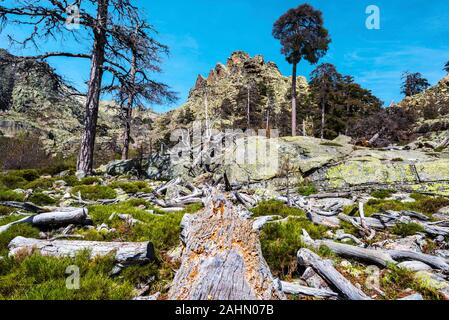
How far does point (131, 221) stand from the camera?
16.6 ft

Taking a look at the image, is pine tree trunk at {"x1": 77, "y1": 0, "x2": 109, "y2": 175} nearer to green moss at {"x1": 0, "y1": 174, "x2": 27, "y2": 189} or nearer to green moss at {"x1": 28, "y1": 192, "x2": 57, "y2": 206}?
green moss at {"x1": 0, "y1": 174, "x2": 27, "y2": 189}

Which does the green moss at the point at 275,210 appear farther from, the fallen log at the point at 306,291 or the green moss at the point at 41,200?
the green moss at the point at 41,200

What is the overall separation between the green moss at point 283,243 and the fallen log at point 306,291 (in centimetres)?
43

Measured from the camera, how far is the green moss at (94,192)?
27.9 feet

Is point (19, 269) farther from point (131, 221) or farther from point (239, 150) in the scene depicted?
point (239, 150)

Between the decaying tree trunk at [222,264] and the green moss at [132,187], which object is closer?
the decaying tree trunk at [222,264]

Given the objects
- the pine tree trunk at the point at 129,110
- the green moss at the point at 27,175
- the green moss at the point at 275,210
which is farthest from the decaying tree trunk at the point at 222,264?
the green moss at the point at 27,175

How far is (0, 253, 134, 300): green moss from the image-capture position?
8.48 feet

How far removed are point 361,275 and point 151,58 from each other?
14.0 meters

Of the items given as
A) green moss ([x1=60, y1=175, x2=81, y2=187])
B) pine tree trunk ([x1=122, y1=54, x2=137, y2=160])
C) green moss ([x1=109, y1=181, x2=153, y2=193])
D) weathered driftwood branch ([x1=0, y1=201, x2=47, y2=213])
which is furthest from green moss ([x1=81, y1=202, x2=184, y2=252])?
pine tree trunk ([x1=122, y1=54, x2=137, y2=160])

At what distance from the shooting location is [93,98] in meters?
12.9

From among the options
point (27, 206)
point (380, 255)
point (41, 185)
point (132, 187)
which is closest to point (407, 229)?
point (380, 255)

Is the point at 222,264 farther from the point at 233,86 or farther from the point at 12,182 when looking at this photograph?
the point at 233,86

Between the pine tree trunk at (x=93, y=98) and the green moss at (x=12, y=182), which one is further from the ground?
the pine tree trunk at (x=93, y=98)
